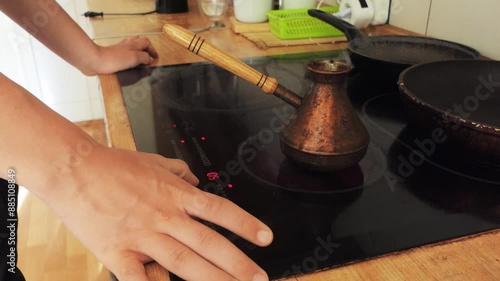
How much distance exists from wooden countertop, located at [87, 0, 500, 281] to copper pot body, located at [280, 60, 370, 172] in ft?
0.43

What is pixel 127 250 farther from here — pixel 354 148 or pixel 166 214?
pixel 354 148

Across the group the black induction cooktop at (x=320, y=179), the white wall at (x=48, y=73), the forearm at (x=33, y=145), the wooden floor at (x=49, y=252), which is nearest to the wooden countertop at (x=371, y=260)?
the black induction cooktop at (x=320, y=179)

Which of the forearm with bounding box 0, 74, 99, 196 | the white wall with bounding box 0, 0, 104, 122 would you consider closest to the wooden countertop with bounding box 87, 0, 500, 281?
the forearm with bounding box 0, 74, 99, 196

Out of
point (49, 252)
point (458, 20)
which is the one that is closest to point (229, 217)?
point (458, 20)

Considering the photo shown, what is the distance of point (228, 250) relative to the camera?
1.22 ft

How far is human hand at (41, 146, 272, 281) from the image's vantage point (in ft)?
1.20

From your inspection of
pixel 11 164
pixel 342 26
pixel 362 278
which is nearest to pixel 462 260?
pixel 362 278

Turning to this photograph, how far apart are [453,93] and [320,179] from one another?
0.99 ft

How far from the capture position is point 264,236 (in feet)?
1.27

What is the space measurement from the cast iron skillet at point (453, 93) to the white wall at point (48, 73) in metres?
1.69

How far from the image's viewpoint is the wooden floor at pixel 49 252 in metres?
1.56

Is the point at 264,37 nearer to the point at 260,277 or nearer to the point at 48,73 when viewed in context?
the point at 260,277

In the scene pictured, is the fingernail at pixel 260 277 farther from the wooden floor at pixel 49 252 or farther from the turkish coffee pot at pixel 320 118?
the wooden floor at pixel 49 252

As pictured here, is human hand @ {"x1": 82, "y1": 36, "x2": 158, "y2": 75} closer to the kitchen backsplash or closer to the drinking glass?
the drinking glass
